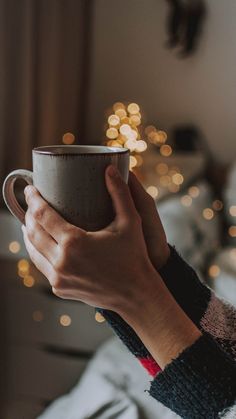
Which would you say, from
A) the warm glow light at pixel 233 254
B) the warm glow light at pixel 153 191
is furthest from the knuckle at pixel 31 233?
the warm glow light at pixel 233 254

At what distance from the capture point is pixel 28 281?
1257 millimetres

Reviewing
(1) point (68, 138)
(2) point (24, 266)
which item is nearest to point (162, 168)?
(1) point (68, 138)

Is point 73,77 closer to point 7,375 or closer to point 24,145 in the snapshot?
point 24,145

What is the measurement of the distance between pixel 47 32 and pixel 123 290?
130 cm

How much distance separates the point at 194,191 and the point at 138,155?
0.63 ft

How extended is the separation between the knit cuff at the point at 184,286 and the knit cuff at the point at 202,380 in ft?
0.24

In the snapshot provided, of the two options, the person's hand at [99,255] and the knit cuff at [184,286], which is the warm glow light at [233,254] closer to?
the knit cuff at [184,286]

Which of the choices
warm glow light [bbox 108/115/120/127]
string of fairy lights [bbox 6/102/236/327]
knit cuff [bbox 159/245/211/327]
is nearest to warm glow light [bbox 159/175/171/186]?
string of fairy lights [bbox 6/102/236/327]

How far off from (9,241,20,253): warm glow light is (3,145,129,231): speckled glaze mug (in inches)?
33.2

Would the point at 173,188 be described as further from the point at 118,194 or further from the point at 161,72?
the point at 118,194

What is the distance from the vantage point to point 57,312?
1.26m

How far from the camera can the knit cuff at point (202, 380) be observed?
37 cm

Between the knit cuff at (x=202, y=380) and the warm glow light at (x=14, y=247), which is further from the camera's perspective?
the warm glow light at (x=14, y=247)

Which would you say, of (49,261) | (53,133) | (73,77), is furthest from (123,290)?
(73,77)
